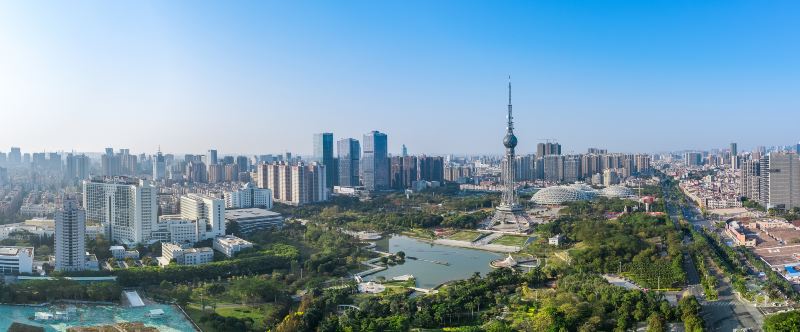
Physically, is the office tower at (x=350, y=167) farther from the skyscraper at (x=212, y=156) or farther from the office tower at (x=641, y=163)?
the office tower at (x=641, y=163)

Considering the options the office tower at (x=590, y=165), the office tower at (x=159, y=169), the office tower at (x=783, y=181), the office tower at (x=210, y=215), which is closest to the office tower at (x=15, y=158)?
the office tower at (x=159, y=169)

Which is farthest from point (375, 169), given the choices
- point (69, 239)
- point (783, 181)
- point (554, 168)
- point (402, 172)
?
point (69, 239)

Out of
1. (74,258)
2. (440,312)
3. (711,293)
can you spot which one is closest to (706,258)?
(711,293)

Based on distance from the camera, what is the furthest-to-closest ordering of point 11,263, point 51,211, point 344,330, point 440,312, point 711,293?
1. point 51,211
2. point 11,263
3. point 711,293
4. point 440,312
5. point 344,330

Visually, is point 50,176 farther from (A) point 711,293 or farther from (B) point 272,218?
(A) point 711,293

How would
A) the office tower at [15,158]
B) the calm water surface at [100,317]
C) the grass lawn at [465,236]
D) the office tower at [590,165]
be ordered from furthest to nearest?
1. the office tower at [590,165]
2. the office tower at [15,158]
3. the grass lawn at [465,236]
4. the calm water surface at [100,317]

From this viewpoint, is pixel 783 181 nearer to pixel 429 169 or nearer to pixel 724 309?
pixel 724 309
